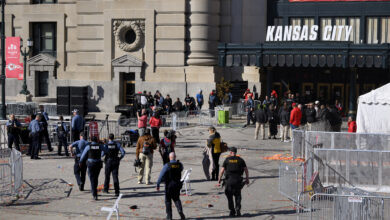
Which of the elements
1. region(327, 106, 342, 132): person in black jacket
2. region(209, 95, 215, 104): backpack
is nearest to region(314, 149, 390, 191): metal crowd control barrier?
region(327, 106, 342, 132): person in black jacket

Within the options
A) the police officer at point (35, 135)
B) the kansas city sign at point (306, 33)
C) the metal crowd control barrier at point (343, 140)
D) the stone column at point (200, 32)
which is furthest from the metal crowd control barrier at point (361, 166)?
the stone column at point (200, 32)

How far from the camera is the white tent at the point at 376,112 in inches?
944

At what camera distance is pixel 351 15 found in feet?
148

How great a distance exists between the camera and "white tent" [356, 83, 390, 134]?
78.7ft

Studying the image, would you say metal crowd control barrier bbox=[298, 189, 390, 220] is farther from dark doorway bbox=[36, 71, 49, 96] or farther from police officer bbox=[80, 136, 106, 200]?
dark doorway bbox=[36, 71, 49, 96]

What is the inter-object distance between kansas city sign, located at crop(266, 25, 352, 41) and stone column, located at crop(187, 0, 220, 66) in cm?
419

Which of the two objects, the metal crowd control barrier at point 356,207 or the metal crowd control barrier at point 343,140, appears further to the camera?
the metal crowd control barrier at point 343,140

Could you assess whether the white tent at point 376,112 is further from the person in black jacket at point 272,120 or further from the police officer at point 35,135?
the police officer at point 35,135

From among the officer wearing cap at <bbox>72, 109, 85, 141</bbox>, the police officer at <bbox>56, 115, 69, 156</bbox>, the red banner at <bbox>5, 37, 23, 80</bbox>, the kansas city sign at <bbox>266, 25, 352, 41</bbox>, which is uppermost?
the kansas city sign at <bbox>266, 25, 352, 41</bbox>

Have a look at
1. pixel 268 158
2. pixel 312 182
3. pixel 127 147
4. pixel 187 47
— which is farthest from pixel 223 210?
pixel 187 47

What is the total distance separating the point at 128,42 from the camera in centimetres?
4681

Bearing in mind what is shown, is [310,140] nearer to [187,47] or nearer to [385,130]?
[385,130]

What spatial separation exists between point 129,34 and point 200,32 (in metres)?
5.31

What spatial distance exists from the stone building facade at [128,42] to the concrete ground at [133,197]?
1968 centimetres
